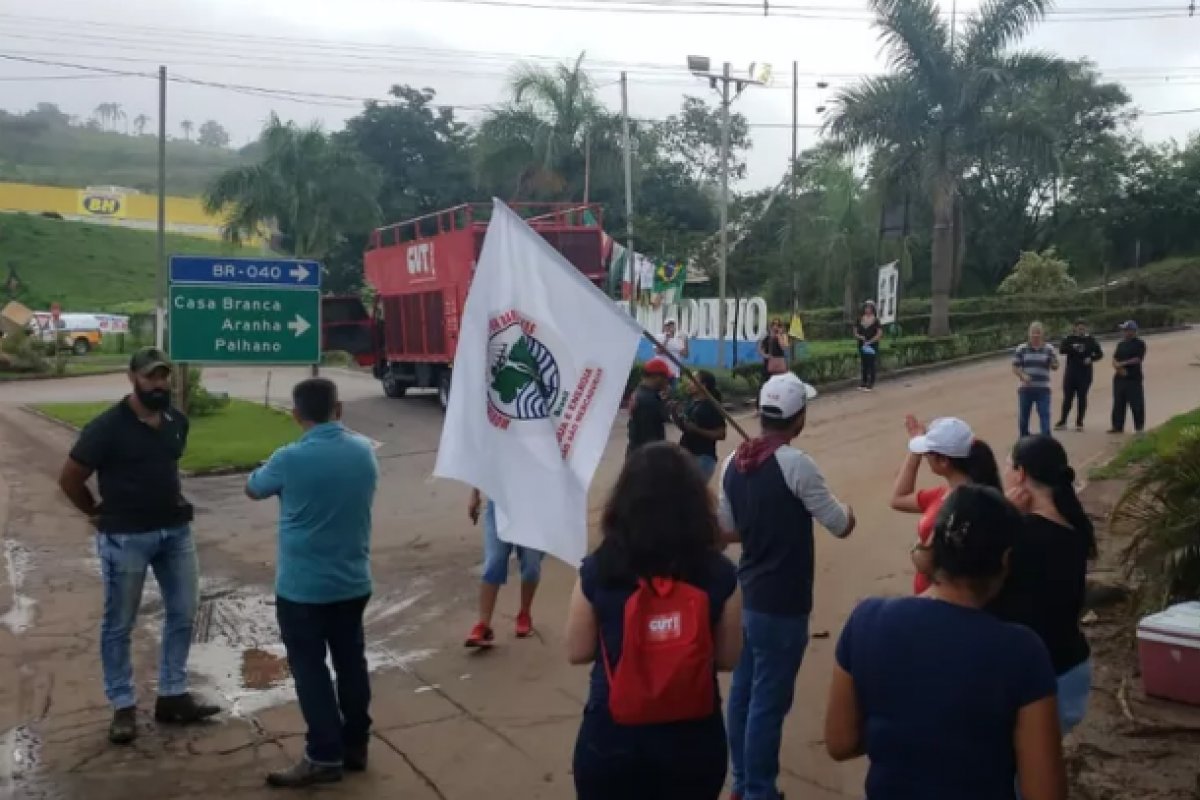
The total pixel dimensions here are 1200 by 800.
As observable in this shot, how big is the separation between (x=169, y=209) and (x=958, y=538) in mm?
92855

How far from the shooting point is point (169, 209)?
88.6 m

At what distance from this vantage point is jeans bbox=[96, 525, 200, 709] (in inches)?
228

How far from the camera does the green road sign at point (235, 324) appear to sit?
1106cm

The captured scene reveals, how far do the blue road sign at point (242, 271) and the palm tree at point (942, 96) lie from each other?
17.6 m

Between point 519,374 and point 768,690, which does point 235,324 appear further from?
point 768,690

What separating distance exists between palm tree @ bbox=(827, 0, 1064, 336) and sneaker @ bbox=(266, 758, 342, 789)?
23.0 m

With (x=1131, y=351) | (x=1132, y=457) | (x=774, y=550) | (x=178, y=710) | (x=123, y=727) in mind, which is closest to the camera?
(x=774, y=550)

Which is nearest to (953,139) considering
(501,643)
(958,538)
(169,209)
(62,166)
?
(501,643)

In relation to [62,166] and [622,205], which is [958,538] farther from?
[62,166]

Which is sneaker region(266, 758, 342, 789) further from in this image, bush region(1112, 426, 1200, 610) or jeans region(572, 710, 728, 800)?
bush region(1112, 426, 1200, 610)

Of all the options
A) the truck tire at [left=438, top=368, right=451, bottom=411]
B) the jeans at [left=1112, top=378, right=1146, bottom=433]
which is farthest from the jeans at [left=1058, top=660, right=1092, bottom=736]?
the truck tire at [left=438, top=368, right=451, bottom=411]

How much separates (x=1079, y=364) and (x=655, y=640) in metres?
13.7

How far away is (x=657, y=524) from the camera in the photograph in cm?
320

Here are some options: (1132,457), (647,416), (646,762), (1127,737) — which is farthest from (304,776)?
(1132,457)
